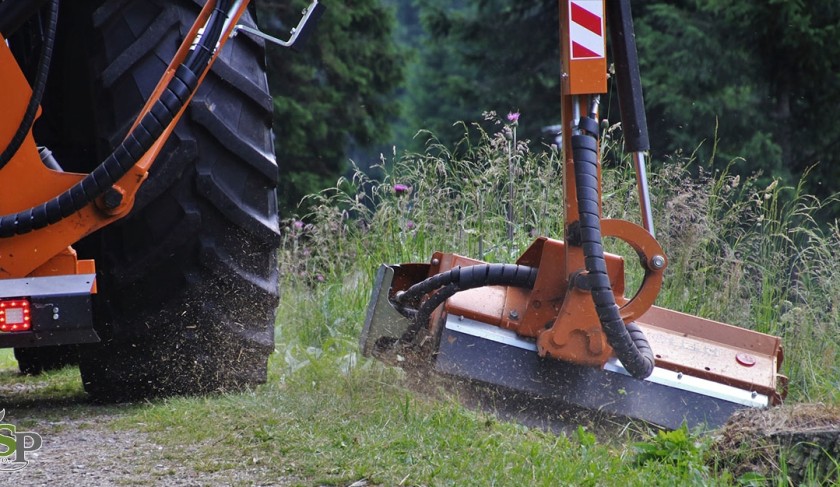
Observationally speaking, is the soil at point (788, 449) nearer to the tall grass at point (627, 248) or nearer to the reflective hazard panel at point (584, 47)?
the tall grass at point (627, 248)

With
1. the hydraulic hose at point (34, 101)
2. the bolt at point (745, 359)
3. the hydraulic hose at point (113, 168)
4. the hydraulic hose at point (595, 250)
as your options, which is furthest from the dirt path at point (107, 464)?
the bolt at point (745, 359)

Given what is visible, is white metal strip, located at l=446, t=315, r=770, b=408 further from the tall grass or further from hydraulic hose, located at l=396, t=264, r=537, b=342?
the tall grass

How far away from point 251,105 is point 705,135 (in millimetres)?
9230

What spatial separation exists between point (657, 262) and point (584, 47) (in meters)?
0.66

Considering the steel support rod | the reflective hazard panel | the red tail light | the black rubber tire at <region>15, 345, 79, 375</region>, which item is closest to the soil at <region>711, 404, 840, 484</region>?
the steel support rod

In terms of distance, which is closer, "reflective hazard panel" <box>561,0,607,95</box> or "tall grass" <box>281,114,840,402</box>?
"reflective hazard panel" <box>561,0,607,95</box>

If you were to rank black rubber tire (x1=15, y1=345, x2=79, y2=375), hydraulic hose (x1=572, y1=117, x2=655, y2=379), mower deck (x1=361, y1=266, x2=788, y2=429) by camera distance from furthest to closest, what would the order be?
black rubber tire (x1=15, y1=345, x2=79, y2=375) → mower deck (x1=361, y1=266, x2=788, y2=429) → hydraulic hose (x1=572, y1=117, x2=655, y2=379)

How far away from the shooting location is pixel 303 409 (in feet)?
11.0

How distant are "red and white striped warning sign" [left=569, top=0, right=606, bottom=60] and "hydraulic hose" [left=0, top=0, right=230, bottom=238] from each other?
108 centimetres

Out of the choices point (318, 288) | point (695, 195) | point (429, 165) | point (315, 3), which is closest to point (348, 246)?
point (318, 288)

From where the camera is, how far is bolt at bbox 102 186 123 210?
10.2 feet

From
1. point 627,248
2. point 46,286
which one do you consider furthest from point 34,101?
point 627,248

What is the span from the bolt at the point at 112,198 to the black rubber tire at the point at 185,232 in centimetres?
25

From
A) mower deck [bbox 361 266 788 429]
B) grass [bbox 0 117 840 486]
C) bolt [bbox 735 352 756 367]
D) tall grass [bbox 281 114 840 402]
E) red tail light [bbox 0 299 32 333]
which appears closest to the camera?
grass [bbox 0 117 840 486]
